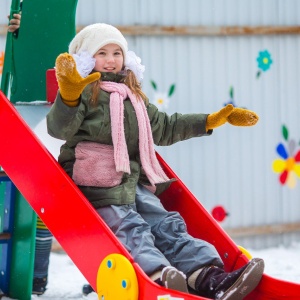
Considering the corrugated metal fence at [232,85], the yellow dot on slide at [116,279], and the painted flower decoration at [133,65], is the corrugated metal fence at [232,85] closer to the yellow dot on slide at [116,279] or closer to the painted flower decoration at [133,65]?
the painted flower decoration at [133,65]

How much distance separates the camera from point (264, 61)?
220 inches

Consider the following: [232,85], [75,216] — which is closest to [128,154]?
[75,216]

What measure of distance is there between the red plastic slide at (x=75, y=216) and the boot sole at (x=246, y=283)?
9 cm

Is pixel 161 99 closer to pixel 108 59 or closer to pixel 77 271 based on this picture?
Result: pixel 77 271

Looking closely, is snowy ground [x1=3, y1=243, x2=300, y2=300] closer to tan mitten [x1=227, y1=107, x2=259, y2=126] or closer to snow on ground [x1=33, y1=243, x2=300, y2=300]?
snow on ground [x1=33, y1=243, x2=300, y2=300]

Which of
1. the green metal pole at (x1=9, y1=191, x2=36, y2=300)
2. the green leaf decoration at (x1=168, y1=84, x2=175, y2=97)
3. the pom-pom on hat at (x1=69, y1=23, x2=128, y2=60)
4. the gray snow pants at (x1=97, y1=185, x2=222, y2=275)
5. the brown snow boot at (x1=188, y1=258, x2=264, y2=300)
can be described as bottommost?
the green metal pole at (x1=9, y1=191, x2=36, y2=300)

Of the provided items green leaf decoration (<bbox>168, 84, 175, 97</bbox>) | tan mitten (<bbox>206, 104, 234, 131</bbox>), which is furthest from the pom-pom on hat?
green leaf decoration (<bbox>168, 84, 175, 97</bbox>)

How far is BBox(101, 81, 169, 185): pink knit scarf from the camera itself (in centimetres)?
307

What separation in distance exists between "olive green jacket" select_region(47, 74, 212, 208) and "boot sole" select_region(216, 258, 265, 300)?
0.58 m

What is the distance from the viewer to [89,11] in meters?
5.08

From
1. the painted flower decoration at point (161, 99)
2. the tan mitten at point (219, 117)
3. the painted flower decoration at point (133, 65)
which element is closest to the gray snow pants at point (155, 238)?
the tan mitten at point (219, 117)

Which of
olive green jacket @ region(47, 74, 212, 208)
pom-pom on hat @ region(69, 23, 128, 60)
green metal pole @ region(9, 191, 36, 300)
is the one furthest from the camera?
green metal pole @ region(9, 191, 36, 300)

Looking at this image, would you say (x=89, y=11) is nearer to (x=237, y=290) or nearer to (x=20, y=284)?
(x=20, y=284)

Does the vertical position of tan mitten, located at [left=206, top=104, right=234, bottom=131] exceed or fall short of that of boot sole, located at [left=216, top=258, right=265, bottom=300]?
it exceeds it
